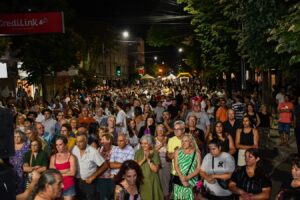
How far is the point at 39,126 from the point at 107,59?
8176cm

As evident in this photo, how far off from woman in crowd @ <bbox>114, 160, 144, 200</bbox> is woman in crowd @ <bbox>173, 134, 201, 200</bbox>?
5.37 ft

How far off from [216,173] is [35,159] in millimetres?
3069

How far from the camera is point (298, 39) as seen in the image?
7531mm

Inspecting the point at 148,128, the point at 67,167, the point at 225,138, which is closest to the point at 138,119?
the point at 148,128

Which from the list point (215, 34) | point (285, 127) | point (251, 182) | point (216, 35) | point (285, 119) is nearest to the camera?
point (251, 182)

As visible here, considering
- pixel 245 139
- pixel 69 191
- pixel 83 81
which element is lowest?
pixel 69 191

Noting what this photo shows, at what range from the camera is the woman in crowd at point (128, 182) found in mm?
5559

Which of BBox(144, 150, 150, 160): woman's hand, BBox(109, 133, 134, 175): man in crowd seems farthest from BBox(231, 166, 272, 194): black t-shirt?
BBox(109, 133, 134, 175): man in crowd

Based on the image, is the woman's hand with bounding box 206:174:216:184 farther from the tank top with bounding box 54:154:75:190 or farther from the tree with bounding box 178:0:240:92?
the tree with bounding box 178:0:240:92

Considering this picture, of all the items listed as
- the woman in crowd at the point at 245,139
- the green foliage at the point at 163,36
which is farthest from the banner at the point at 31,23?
the green foliage at the point at 163,36

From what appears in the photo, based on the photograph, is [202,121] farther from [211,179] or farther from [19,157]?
[19,157]

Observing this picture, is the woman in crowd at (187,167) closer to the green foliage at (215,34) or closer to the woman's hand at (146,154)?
the woman's hand at (146,154)

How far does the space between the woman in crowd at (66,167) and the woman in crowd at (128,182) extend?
6.28 feet

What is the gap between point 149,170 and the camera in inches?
290
